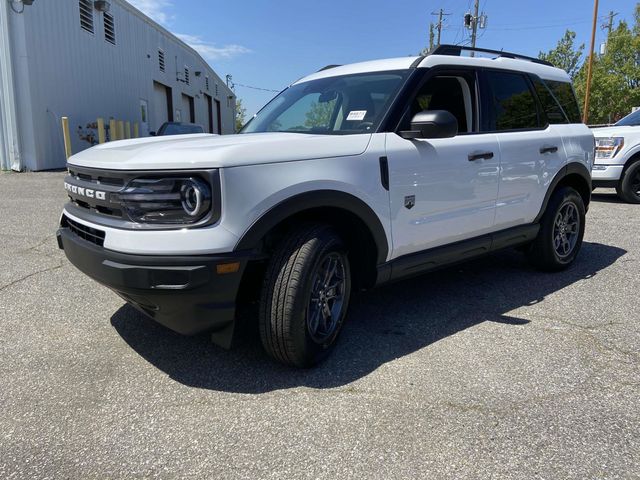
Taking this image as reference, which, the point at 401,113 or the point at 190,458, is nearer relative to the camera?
the point at 190,458

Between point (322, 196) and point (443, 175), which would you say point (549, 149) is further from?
point (322, 196)

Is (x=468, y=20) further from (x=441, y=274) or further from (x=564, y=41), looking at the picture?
(x=441, y=274)

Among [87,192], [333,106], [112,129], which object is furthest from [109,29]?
[87,192]

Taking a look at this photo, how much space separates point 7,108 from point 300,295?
13.2 meters

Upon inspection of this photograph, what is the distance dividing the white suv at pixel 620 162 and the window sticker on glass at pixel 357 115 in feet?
24.8

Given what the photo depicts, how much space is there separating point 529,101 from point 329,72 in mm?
1787

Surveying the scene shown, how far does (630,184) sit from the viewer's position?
30.3 feet

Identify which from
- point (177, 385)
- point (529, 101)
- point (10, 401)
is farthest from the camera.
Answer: point (529, 101)

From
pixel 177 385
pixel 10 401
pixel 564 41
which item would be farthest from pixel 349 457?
pixel 564 41

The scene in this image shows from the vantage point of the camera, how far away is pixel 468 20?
95.5 feet

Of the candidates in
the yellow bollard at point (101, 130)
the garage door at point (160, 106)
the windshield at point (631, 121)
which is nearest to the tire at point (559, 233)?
the windshield at point (631, 121)

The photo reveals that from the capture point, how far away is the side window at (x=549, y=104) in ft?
15.0

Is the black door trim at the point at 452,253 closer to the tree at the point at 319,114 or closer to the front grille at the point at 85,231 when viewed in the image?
the tree at the point at 319,114

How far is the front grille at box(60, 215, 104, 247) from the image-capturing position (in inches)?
103
